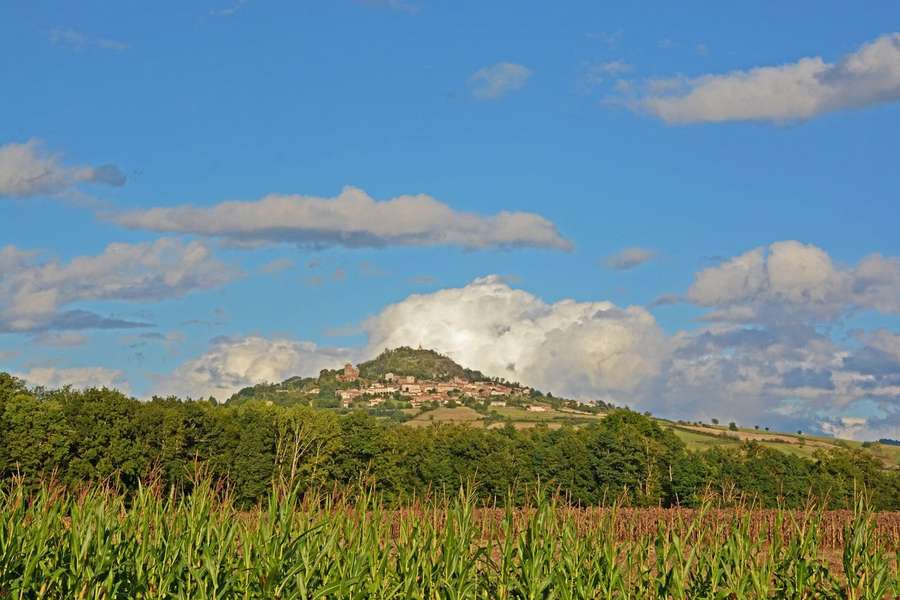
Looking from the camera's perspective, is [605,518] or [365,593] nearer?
[365,593]

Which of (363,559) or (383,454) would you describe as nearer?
(363,559)

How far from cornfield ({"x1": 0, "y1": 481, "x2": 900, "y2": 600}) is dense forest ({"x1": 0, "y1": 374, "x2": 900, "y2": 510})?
5369 cm

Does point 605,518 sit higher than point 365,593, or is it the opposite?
point 605,518

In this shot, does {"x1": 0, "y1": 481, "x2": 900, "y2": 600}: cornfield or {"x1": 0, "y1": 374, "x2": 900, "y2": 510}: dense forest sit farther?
{"x1": 0, "y1": 374, "x2": 900, "y2": 510}: dense forest

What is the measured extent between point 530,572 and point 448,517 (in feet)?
4.79

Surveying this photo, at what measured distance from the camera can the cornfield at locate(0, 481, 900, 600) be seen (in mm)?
13789

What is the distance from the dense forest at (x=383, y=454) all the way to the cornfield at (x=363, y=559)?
53.7 m

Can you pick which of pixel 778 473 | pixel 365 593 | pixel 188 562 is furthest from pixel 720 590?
pixel 778 473

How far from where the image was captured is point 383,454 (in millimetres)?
86438

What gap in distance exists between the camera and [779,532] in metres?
16.0

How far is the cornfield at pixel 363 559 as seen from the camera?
45.2 ft

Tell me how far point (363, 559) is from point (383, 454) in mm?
73600

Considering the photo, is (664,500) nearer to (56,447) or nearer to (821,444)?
(56,447)

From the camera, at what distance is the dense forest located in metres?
68.2
